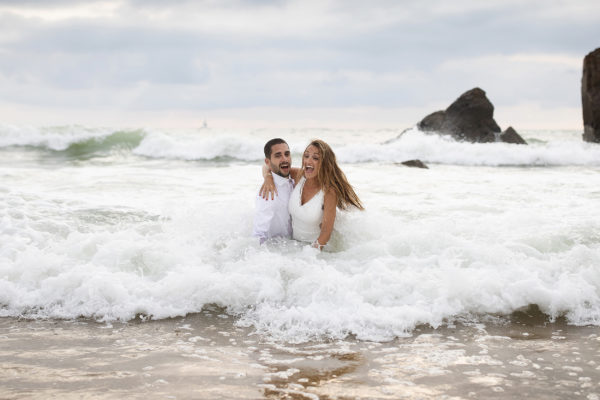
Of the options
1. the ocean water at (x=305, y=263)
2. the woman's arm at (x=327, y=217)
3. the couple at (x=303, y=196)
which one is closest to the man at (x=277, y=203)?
the couple at (x=303, y=196)

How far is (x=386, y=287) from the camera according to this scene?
4.92 m

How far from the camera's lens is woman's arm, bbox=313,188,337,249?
18.7 ft

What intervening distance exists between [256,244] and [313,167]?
1.07 metres

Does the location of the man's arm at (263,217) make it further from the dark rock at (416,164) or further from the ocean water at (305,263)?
the dark rock at (416,164)

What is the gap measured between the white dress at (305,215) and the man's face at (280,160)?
0.73ft

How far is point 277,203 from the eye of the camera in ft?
19.8

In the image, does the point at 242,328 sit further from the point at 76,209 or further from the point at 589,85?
the point at 589,85

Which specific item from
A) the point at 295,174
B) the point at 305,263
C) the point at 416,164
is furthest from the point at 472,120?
the point at 305,263

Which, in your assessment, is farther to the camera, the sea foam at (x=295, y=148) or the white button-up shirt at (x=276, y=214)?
the sea foam at (x=295, y=148)

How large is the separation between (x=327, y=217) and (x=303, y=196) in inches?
15.0

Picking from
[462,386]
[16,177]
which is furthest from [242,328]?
[16,177]

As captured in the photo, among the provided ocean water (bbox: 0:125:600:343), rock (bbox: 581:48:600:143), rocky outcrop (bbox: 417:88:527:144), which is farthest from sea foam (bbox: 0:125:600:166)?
ocean water (bbox: 0:125:600:343)

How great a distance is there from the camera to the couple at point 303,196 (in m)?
5.68

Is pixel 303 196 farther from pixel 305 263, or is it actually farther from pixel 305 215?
pixel 305 263
